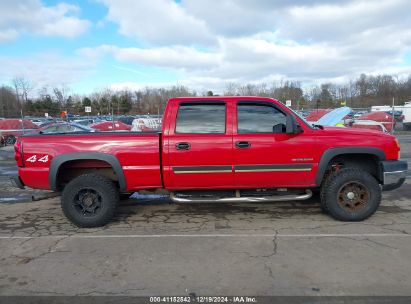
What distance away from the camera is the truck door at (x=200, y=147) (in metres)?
5.12

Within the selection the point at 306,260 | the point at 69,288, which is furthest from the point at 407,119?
the point at 69,288

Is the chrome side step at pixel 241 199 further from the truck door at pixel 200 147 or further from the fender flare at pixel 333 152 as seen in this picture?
the fender flare at pixel 333 152

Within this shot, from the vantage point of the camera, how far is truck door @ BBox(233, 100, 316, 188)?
16.9ft

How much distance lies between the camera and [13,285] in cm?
355

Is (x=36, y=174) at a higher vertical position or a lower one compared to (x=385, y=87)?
lower

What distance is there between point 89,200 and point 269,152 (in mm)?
2809

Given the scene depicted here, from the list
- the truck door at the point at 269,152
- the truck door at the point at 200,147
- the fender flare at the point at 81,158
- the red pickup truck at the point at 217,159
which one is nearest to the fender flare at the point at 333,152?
the red pickup truck at the point at 217,159

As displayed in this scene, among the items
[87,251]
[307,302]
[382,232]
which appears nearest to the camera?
[307,302]

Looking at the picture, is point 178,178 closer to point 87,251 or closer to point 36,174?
point 87,251

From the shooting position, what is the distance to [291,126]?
16.6 ft

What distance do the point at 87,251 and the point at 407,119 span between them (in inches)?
1206

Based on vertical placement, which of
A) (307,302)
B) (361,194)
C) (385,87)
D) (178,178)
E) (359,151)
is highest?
(385,87)

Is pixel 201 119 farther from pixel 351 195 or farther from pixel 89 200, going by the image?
pixel 351 195

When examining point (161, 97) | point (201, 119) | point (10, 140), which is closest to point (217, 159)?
point (201, 119)
